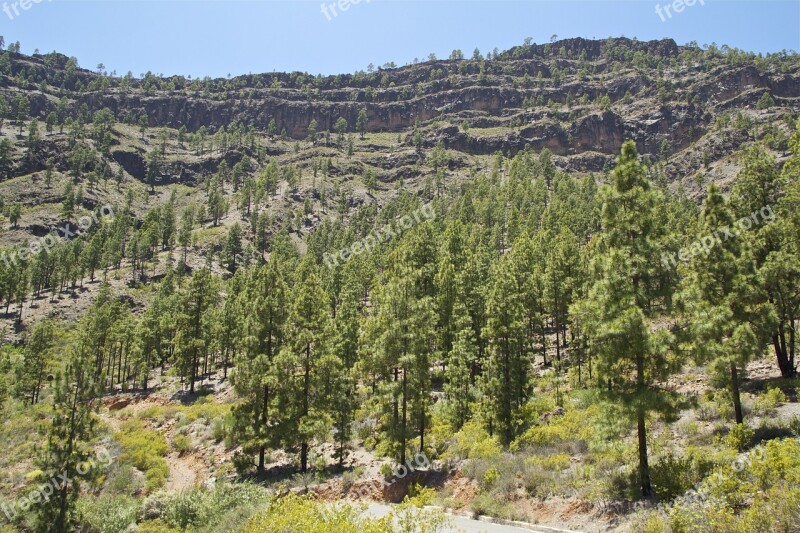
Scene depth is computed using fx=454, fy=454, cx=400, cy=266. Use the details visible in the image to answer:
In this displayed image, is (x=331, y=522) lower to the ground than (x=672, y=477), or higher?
higher

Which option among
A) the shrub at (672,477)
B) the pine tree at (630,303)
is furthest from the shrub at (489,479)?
the shrub at (672,477)

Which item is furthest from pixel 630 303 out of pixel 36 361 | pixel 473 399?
pixel 36 361

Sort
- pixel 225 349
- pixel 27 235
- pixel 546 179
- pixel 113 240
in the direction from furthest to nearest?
pixel 546 179 < pixel 27 235 < pixel 113 240 < pixel 225 349

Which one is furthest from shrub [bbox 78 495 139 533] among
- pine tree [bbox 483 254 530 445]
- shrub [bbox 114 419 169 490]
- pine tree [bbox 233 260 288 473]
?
pine tree [bbox 483 254 530 445]

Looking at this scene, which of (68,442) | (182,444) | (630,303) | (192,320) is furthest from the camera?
(192,320)

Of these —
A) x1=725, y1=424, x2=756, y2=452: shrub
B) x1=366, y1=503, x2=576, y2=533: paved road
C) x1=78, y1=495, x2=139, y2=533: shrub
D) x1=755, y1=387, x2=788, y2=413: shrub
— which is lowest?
x1=78, y1=495, x2=139, y2=533: shrub

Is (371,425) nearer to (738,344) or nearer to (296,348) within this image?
(296,348)

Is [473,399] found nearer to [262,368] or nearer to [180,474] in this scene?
[262,368]

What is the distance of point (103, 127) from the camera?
198250mm

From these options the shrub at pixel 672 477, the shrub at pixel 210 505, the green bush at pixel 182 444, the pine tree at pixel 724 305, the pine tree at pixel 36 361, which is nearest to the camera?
the shrub at pixel 672 477

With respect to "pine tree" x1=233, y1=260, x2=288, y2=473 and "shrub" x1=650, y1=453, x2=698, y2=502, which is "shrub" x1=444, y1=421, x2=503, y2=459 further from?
"pine tree" x1=233, y1=260, x2=288, y2=473

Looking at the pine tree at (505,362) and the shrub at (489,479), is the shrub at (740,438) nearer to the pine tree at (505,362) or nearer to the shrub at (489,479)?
the shrub at (489,479)

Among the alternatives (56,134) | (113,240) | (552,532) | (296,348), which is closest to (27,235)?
(113,240)

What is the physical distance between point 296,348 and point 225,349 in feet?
126
